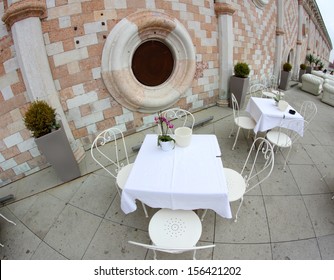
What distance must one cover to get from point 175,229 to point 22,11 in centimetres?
347

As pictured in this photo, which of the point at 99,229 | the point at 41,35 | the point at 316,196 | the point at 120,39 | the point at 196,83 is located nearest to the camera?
the point at 99,229

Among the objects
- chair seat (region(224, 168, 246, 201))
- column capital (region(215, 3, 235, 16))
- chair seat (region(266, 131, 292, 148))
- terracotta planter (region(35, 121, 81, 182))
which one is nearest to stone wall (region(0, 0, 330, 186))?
column capital (region(215, 3, 235, 16))

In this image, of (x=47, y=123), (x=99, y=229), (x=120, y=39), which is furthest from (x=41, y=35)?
(x=99, y=229)

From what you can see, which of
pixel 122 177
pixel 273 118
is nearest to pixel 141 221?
pixel 122 177

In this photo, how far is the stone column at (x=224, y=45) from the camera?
15.0 feet

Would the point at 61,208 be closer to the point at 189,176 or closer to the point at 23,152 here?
the point at 23,152

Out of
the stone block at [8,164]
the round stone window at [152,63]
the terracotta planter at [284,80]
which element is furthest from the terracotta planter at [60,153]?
the terracotta planter at [284,80]

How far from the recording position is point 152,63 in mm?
3961

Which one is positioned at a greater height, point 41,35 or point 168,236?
point 41,35

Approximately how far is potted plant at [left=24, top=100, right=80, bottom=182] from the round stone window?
1.93 meters

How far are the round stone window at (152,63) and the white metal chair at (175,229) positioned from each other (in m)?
3.00

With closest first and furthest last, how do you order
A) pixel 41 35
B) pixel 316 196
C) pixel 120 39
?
pixel 316 196 < pixel 41 35 < pixel 120 39

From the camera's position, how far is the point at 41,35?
2746 mm

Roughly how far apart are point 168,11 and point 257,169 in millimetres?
3656
